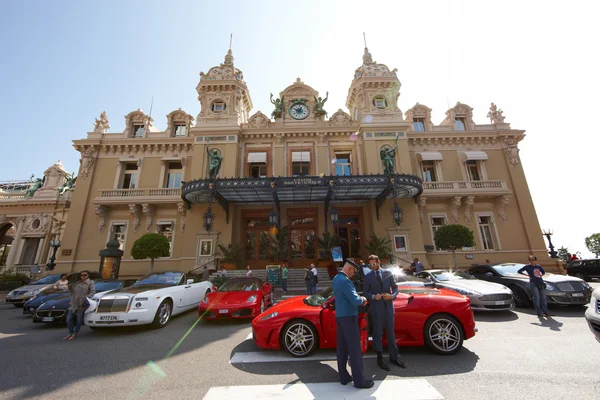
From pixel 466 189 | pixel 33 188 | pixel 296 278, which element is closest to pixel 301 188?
pixel 296 278

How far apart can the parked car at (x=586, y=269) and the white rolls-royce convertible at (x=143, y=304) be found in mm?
22224

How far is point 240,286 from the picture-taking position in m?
8.32

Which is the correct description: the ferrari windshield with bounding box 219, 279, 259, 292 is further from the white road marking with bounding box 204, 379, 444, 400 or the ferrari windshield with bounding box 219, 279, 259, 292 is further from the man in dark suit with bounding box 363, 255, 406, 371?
the man in dark suit with bounding box 363, 255, 406, 371

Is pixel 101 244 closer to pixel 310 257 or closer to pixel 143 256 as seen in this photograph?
pixel 143 256

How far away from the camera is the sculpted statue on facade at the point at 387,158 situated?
17112 millimetres

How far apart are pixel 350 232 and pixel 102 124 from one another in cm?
2285

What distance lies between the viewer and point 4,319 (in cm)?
862

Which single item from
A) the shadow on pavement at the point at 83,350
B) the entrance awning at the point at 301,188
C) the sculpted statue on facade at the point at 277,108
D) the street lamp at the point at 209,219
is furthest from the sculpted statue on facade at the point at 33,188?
the sculpted statue on facade at the point at 277,108

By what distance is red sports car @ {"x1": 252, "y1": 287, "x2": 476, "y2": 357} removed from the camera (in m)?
4.60

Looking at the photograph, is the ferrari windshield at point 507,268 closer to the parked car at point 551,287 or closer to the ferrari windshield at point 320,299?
the parked car at point 551,287

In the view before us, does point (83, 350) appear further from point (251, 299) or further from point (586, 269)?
point (586, 269)

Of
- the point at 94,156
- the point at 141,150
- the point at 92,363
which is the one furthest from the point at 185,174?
the point at 92,363

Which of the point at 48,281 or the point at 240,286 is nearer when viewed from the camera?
the point at 240,286

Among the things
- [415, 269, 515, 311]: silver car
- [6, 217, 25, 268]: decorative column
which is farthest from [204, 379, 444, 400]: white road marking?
[6, 217, 25, 268]: decorative column
